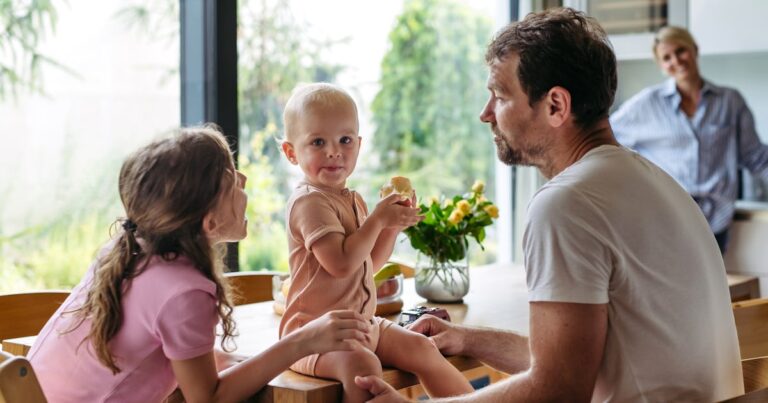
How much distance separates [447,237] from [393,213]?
0.58m

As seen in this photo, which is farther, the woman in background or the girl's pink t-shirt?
the woman in background

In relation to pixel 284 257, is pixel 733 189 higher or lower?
higher

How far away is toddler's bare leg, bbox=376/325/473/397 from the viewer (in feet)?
5.96

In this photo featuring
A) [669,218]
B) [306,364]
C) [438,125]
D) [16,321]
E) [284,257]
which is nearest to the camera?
[669,218]

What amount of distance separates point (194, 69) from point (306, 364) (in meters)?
1.88

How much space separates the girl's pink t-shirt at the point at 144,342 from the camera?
162 centimetres

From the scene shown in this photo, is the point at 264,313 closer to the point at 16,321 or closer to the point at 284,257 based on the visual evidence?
the point at 16,321

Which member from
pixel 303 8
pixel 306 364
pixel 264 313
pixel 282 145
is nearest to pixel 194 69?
pixel 303 8

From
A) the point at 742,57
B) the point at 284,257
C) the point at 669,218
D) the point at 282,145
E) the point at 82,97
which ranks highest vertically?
the point at 742,57

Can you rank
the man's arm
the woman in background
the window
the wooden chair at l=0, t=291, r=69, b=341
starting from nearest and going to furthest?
the man's arm
the wooden chair at l=0, t=291, r=69, b=341
the window
the woman in background

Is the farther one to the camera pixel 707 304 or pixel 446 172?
pixel 446 172

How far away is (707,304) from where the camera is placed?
1655mm

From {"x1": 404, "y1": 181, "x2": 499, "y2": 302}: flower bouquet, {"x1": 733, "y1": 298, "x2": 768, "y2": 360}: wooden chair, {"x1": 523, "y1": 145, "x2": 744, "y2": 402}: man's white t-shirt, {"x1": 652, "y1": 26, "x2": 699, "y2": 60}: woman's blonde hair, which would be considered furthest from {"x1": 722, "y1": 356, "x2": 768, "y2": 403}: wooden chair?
{"x1": 652, "y1": 26, "x2": 699, "y2": 60}: woman's blonde hair

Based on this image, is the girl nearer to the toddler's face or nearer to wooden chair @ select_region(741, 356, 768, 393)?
the toddler's face
